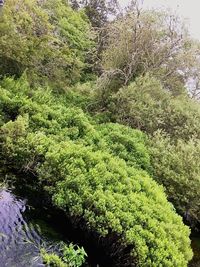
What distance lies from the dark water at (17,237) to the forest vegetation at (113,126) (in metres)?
0.91

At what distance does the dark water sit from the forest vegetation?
913 mm

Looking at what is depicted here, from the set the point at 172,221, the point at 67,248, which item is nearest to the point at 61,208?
the point at 67,248

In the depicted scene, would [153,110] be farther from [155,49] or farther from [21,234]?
[21,234]

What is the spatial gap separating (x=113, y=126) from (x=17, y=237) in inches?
427

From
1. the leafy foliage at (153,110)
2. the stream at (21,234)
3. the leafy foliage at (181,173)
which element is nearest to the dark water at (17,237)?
the stream at (21,234)

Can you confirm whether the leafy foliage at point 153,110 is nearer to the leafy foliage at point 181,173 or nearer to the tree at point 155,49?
the tree at point 155,49

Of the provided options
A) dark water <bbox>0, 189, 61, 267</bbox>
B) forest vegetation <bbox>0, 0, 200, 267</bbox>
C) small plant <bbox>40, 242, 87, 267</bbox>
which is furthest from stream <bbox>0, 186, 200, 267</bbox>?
forest vegetation <bbox>0, 0, 200, 267</bbox>

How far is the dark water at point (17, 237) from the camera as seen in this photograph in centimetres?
1116

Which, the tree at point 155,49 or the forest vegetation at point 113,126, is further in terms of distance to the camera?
the tree at point 155,49

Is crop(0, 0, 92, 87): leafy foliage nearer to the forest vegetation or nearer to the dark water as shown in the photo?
the forest vegetation

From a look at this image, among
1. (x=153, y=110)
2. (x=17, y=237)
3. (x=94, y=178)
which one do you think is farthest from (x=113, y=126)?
(x=17, y=237)

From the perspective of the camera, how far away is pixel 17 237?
1227cm

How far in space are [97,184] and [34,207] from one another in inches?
99.5

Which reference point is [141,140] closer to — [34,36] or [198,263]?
[198,263]
